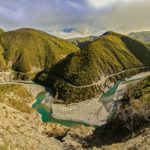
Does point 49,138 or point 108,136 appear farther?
point 108,136

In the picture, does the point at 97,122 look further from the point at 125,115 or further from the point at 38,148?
the point at 38,148

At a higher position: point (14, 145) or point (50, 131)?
point (14, 145)

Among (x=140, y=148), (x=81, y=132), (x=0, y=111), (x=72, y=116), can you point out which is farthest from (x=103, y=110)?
(x=140, y=148)

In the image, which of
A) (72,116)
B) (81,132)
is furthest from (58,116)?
(81,132)

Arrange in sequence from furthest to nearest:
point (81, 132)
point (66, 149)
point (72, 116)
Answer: point (72, 116), point (81, 132), point (66, 149)

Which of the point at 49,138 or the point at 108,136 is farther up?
the point at 49,138

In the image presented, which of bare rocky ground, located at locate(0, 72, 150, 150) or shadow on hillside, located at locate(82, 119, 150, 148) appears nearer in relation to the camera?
bare rocky ground, located at locate(0, 72, 150, 150)

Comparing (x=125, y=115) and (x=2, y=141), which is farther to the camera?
(x=125, y=115)

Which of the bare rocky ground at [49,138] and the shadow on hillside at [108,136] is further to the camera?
the shadow on hillside at [108,136]

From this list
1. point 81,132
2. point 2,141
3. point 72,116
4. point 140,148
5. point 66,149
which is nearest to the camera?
point 2,141
